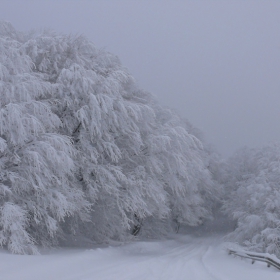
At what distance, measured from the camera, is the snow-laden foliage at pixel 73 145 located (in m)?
A: 11.2

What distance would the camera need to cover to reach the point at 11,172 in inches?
430

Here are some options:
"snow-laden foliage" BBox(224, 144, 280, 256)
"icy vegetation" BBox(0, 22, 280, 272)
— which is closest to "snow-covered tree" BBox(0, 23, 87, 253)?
"icy vegetation" BBox(0, 22, 280, 272)

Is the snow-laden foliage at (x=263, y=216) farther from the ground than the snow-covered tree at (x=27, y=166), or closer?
closer

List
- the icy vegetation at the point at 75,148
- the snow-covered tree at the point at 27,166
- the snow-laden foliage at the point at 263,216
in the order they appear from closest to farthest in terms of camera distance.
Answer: the snow-covered tree at the point at 27,166 < the icy vegetation at the point at 75,148 < the snow-laden foliage at the point at 263,216

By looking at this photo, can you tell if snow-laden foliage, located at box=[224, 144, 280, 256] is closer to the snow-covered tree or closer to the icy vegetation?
the icy vegetation

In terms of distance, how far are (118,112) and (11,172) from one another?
19.8ft

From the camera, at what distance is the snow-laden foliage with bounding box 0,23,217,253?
1125 cm

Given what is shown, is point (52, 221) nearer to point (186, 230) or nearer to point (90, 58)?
point (90, 58)

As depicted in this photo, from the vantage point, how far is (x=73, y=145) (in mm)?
14531

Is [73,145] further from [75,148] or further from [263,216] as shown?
[263,216]

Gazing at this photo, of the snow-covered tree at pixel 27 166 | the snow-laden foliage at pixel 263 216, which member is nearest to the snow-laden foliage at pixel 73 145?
the snow-covered tree at pixel 27 166

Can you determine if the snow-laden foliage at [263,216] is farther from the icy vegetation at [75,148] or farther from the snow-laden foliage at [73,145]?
the snow-laden foliage at [73,145]

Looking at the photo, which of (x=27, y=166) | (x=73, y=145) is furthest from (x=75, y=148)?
(x=27, y=166)

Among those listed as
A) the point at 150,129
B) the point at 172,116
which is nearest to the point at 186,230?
the point at 172,116
